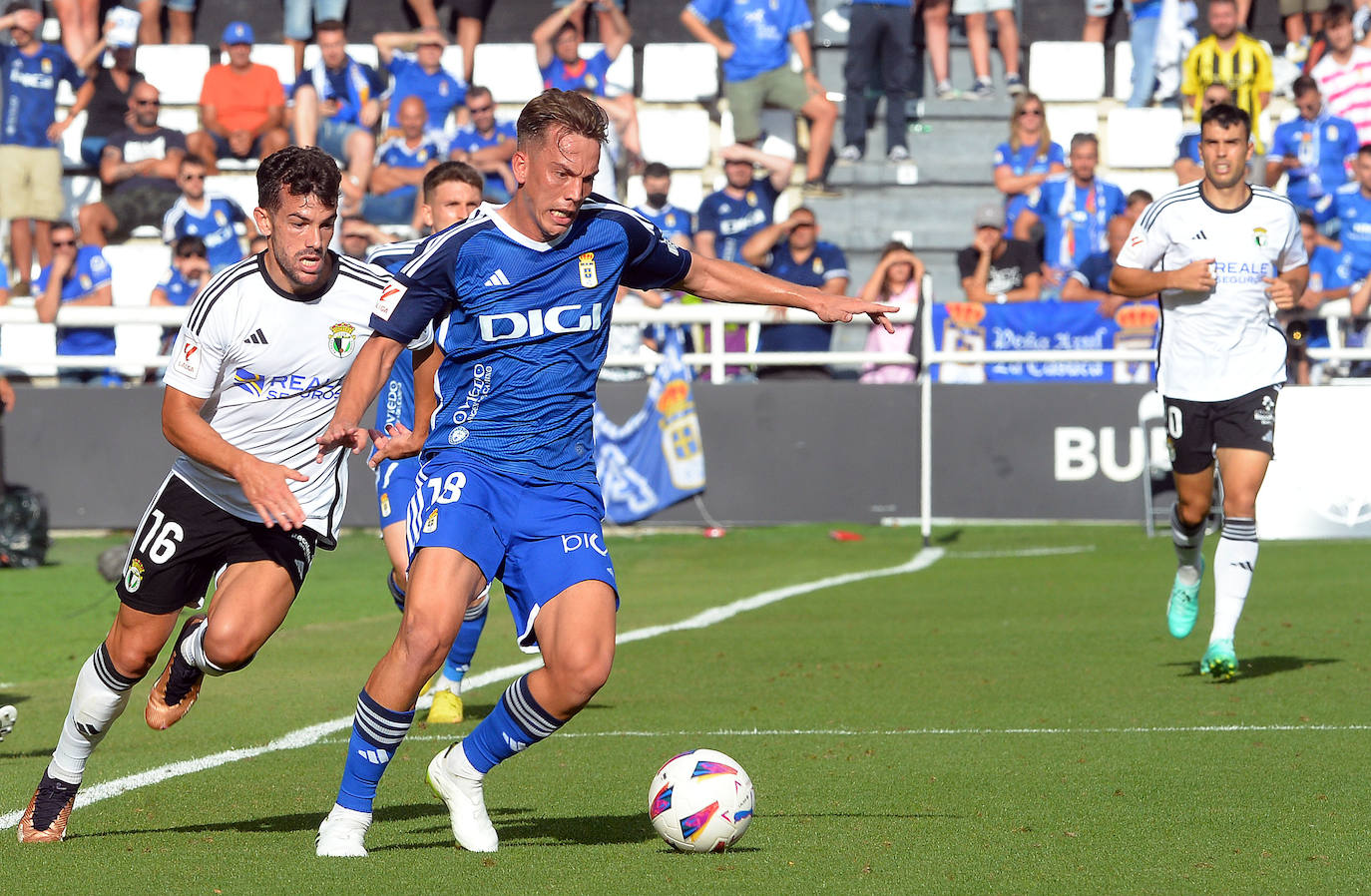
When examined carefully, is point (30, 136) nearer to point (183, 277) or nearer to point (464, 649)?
point (183, 277)

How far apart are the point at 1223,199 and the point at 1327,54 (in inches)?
469

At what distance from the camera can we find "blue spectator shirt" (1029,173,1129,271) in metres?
18.7

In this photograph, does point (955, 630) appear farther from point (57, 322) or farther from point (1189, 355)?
point (57, 322)

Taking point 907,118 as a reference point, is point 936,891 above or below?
below

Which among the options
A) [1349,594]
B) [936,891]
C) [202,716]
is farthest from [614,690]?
[1349,594]

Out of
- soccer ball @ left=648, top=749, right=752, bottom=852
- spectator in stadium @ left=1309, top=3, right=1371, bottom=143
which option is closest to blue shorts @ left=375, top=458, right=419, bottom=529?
soccer ball @ left=648, top=749, right=752, bottom=852

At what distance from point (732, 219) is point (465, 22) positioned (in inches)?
219

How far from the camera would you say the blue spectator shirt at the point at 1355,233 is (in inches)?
713

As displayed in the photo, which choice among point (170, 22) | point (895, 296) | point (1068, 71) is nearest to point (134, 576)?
point (895, 296)

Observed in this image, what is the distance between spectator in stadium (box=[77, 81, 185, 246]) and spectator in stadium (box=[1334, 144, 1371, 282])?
11.9 meters

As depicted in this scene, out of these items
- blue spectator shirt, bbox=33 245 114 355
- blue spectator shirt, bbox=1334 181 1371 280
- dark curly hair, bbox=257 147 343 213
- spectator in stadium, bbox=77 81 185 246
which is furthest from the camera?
spectator in stadium, bbox=77 81 185 246

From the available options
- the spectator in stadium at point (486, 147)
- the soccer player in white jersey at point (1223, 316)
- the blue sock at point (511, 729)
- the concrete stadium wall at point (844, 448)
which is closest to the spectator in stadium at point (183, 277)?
the concrete stadium wall at point (844, 448)

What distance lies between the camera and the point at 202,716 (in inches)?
341

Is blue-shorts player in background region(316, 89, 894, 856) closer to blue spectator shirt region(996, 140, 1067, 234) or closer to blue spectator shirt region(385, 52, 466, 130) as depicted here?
blue spectator shirt region(996, 140, 1067, 234)
